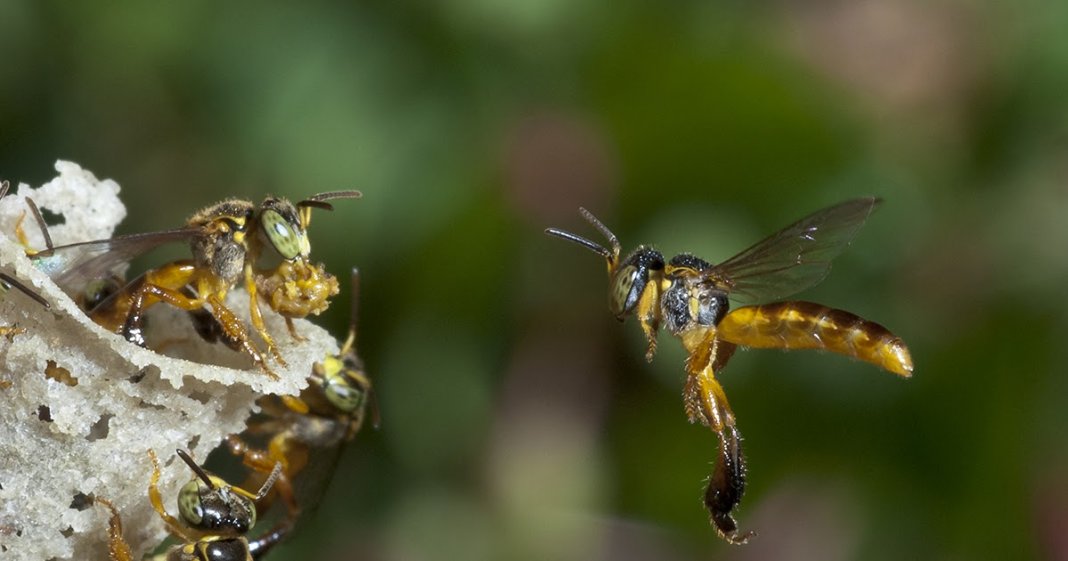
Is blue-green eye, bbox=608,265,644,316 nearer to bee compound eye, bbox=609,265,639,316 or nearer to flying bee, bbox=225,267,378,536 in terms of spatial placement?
bee compound eye, bbox=609,265,639,316

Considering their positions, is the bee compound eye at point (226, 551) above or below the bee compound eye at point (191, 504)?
below

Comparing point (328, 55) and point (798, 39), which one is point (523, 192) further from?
point (798, 39)

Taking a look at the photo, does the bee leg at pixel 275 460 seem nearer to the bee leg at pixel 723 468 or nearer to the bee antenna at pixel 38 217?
the bee antenna at pixel 38 217

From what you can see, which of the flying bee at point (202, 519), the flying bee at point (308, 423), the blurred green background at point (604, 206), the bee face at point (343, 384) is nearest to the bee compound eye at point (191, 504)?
the flying bee at point (202, 519)

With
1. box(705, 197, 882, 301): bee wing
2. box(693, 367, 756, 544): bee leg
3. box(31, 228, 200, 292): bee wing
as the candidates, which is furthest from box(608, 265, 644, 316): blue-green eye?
box(31, 228, 200, 292): bee wing

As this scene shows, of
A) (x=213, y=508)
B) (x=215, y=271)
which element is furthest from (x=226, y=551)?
(x=215, y=271)

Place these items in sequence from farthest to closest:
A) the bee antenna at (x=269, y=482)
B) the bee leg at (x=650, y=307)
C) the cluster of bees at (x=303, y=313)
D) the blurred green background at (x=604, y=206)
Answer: the blurred green background at (x=604, y=206) → the bee leg at (x=650, y=307) → the bee antenna at (x=269, y=482) → the cluster of bees at (x=303, y=313)

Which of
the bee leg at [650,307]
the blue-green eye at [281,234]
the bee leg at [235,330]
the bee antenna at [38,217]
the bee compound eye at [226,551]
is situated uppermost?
the blue-green eye at [281,234]
